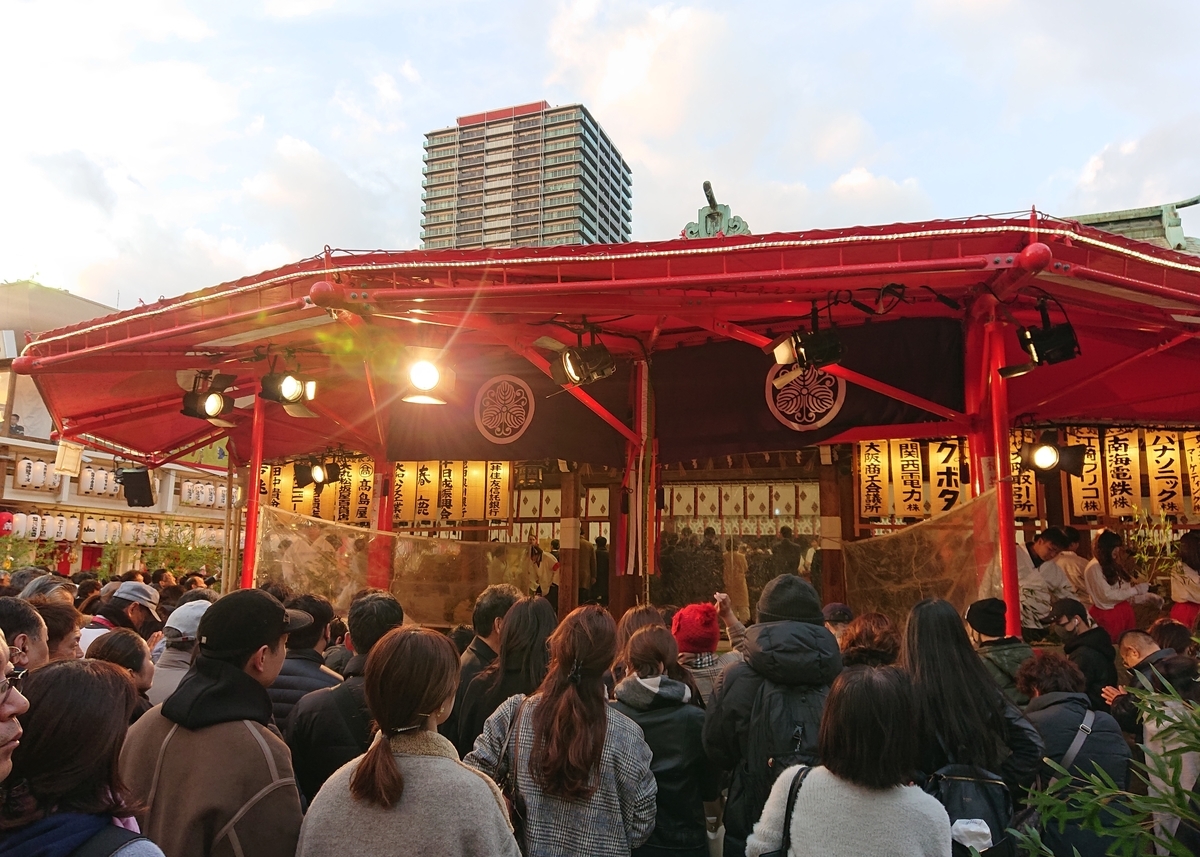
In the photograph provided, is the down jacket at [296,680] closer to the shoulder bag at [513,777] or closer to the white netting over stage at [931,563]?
the shoulder bag at [513,777]

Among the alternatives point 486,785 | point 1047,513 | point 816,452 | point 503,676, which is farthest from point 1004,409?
point 486,785

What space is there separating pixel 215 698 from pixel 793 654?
1.97 metres

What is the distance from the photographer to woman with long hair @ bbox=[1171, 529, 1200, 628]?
774cm

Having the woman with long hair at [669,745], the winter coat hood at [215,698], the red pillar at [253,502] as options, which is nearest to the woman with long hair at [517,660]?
the woman with long hair at [669,745]

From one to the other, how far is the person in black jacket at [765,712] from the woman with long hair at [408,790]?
1.12 metres

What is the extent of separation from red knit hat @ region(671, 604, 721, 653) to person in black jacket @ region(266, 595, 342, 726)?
1668 mm

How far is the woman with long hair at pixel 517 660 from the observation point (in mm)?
3545

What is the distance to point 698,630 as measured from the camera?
4.10 m

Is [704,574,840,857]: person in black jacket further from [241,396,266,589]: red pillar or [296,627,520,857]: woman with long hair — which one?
[241,396,266,589]: red pillar

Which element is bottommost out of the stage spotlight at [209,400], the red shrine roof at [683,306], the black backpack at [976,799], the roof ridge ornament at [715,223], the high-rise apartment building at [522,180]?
the black backpack at [976,799]

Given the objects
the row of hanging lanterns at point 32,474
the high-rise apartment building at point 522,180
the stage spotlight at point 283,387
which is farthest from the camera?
the high-rise apartment building at point 522,180

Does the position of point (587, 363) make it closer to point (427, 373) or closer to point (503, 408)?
point (427, 373)

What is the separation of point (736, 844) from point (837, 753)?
102 cm

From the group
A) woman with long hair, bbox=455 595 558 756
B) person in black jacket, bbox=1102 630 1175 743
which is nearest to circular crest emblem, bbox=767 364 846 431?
person in black jacket, bbox=1102 630 1175 743
